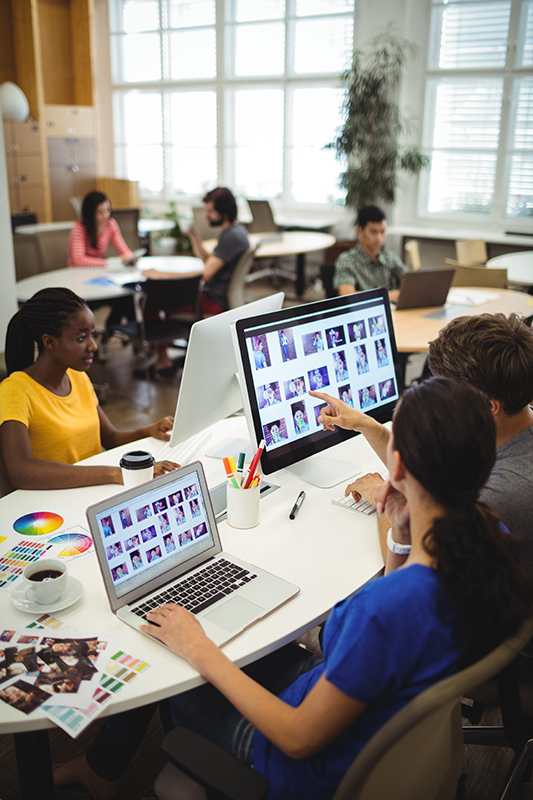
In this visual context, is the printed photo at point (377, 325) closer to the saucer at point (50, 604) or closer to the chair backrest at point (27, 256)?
the saucer at point (50, 604)

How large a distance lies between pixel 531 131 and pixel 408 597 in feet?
21.9

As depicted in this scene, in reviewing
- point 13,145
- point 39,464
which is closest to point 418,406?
point 39,464

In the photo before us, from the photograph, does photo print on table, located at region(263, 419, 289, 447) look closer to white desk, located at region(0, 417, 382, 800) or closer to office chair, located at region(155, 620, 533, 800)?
white desk, located at region(0, 417, 382, 800)

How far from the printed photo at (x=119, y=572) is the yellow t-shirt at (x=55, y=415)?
689mm

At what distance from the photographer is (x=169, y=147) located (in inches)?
353

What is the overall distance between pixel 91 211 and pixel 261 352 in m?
3.79

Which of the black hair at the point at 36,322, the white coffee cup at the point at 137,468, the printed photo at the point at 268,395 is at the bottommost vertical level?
the white coffee cup at the point at 137,468

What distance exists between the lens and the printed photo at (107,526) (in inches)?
44.2

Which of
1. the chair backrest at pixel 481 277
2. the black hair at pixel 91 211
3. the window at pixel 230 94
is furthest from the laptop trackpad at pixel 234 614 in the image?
the window at pixel 230 94

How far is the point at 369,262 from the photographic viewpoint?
3.91m

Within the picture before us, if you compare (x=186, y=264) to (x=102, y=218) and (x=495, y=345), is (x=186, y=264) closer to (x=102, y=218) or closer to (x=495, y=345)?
(x=102, y=218)

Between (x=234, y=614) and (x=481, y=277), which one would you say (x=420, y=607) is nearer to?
(x=234, y=614)

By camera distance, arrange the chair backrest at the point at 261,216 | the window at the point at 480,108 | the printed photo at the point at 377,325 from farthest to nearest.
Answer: the chair backrest at the point at 261,216 → the window at the point at 480,108 → the printed photo at the point at 377,325

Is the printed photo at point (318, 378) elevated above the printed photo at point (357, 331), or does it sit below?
below
